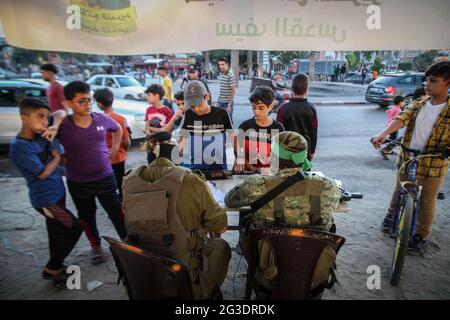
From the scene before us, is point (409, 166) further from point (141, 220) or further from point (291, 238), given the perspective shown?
point (141, 220)

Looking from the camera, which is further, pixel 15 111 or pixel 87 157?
pixel 15 111

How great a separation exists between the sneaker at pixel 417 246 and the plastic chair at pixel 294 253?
1891mm

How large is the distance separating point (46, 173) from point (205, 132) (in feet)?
5.07

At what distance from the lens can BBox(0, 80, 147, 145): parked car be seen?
6418 millimetres

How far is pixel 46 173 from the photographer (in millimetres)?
2355

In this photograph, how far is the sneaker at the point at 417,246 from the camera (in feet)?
10.3

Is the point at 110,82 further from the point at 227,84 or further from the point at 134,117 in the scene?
the point at 227,84

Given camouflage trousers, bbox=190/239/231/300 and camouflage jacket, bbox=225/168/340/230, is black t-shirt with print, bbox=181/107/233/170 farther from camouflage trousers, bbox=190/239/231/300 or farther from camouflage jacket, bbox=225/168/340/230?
camouflage jacket, bbox=225/168/340/230

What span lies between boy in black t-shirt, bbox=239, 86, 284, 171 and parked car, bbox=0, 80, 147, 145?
4522 mm

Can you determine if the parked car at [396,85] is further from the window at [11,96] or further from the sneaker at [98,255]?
the sneaker at [98,255]

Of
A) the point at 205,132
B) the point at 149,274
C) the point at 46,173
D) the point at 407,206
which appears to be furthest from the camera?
the point at 205,132

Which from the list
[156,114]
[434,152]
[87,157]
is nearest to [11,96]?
[156,114]

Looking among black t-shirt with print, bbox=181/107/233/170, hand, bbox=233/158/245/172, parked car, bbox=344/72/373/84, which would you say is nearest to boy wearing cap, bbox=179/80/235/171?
black t-shirt with print, bbox=181/107/233/170

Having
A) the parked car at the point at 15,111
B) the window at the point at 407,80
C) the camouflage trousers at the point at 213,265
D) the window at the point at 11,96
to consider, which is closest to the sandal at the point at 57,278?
the camouflage trousers at the point at 213,265
